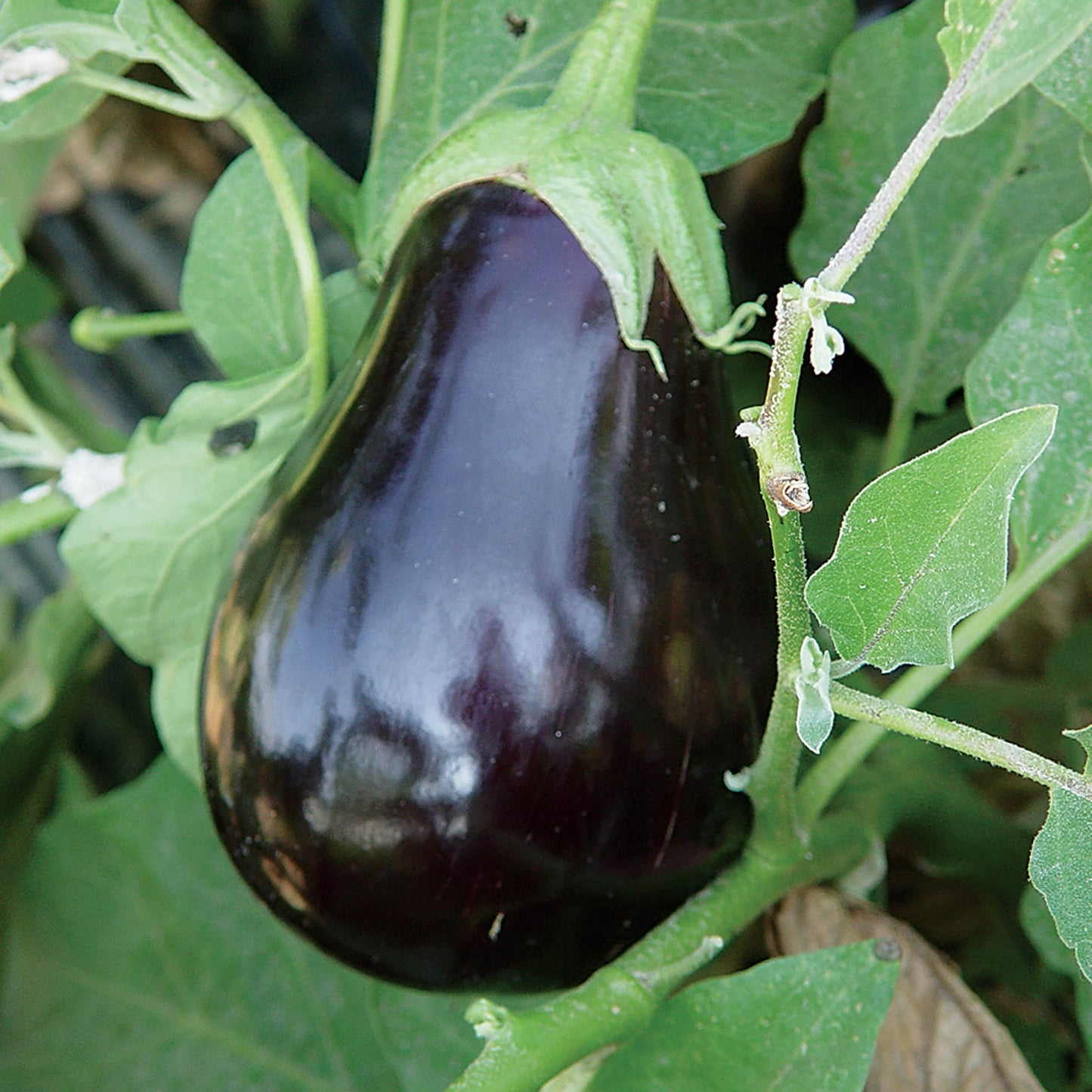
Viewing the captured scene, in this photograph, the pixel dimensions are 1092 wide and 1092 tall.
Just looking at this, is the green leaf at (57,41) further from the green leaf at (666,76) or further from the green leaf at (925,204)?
the green leaf at (925,204)

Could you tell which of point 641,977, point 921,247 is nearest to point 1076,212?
point 921,247

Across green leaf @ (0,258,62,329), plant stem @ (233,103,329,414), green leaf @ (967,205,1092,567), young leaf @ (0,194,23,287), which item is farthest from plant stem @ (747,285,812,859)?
green leaf @ (0,258,62,329)

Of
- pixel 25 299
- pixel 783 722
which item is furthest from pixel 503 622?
pixel 25 299

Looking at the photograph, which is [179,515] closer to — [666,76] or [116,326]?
[116,326]

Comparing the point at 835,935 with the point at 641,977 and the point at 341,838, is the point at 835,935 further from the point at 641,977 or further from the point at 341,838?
the point at 341,838

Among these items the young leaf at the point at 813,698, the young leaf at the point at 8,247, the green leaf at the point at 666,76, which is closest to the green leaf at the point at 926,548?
the young leaf at the point at 813,698

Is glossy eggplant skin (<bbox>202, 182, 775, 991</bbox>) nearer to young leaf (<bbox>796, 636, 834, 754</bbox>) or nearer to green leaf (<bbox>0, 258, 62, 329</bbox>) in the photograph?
young leaf (<bbox>796, 636, 834, 754</bbox>)
